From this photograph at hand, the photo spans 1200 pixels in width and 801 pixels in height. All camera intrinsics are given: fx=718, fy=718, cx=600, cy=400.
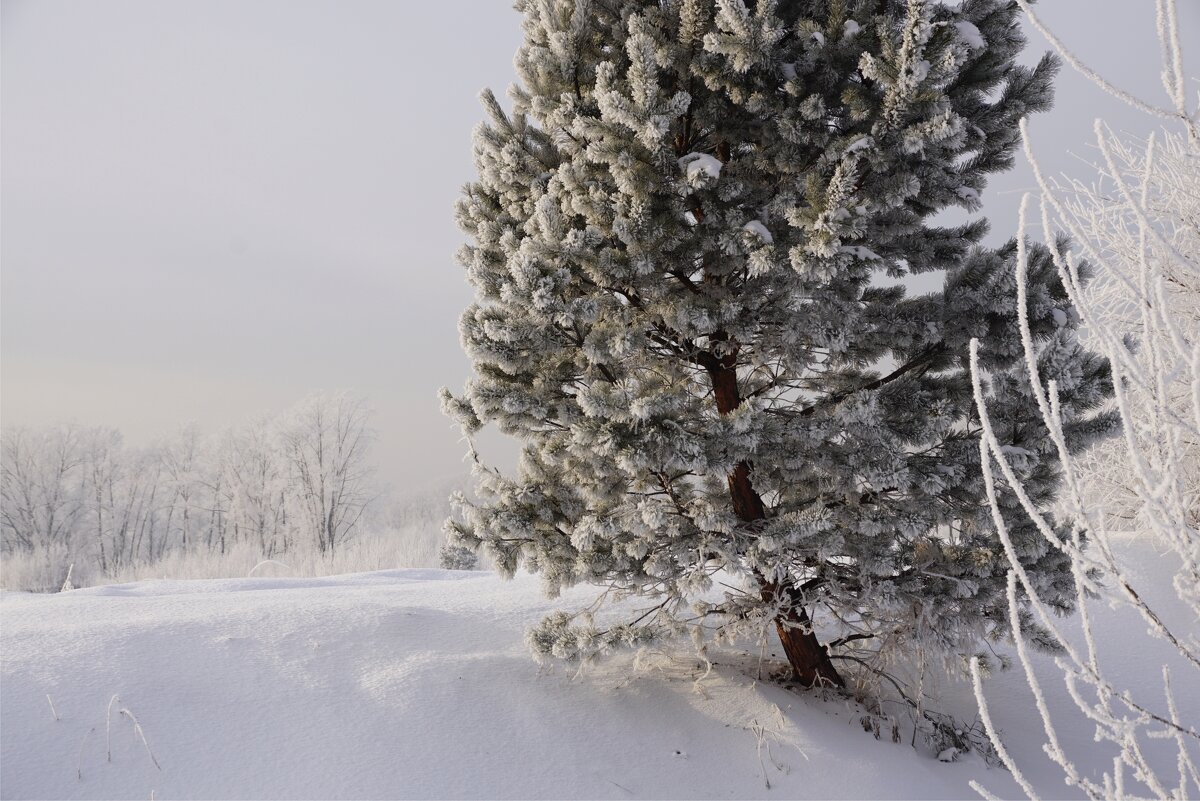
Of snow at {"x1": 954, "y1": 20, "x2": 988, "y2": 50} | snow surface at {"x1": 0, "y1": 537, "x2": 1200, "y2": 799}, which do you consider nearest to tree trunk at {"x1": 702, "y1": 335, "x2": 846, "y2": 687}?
snow surface at {"x1": 0, "y1": 537, "x2": 1200, "y2": 799}

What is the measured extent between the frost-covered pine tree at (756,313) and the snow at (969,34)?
0.02 meters

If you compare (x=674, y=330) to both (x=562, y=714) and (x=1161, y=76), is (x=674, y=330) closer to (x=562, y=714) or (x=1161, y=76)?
(x=562, y=714)

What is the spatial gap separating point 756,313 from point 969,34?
1.89 m

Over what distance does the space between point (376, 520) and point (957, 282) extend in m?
31.3

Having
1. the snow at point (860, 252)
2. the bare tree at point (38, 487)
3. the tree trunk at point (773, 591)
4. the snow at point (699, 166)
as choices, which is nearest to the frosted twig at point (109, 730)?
the tree trunk at point (773, 591)

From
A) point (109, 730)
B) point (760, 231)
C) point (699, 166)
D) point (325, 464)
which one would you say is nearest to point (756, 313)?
point (760, 231)

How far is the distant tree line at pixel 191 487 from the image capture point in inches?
1000

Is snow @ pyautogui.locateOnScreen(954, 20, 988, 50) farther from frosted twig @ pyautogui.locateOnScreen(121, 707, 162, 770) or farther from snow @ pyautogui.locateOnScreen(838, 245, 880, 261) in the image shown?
frosted twig @ pyautogui.locateOnScreen(121, 707, 162, 770)

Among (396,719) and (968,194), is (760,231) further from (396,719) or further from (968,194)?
(396,719)

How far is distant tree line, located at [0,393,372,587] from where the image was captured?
25406 millimetres

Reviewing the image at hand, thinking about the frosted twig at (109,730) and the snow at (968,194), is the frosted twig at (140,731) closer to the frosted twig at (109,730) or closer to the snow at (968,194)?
the frosted twig at (109,730)

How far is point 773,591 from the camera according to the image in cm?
475

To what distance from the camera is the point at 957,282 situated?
4.43 meters

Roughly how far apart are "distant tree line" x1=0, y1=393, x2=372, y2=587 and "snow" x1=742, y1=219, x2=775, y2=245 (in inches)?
896
